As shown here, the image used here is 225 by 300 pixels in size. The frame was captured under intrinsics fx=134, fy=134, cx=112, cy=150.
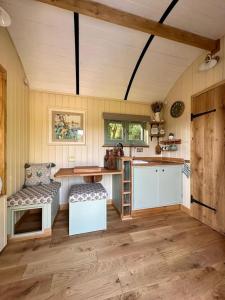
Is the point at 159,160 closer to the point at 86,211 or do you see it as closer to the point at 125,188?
the point at 125,188

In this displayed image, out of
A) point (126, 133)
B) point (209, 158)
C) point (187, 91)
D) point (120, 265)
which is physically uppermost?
point (187, 91)

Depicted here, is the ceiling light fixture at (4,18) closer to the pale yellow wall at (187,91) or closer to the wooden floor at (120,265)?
the wooden floor at (120,265)

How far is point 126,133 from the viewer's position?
3033 mm

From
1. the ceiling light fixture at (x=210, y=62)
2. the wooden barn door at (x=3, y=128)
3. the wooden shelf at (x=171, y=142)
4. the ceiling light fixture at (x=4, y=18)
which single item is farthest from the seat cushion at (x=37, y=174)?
the ceiling light fixture at (x=210, y=62)

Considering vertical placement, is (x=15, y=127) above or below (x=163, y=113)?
below

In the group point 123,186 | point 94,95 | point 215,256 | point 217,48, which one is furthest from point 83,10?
point 215,256

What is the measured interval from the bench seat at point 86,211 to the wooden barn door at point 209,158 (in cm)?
161

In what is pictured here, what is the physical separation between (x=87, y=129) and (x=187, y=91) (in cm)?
206

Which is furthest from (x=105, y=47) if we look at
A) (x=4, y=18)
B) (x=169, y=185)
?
(x=169, y=185)

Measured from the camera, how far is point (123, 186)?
2258 mm

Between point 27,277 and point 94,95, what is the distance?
9.30 ft

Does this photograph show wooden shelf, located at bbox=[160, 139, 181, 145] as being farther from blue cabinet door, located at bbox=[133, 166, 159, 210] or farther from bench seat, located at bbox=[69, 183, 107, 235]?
bench seat, located at bbox=[69, 183, 107, 235]

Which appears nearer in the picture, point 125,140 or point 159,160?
point 125,140

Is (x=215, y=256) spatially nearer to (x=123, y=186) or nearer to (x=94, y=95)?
(x=123, y=186)
